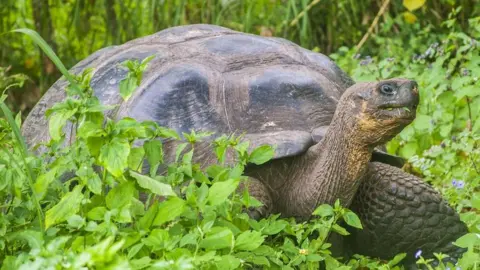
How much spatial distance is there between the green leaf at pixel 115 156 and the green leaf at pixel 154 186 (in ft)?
0.29

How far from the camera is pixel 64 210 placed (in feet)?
7.94

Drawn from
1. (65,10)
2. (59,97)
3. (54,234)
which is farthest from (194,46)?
(65,10)

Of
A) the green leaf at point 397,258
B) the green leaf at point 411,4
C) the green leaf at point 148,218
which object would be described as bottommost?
the green leaf at point 397,258

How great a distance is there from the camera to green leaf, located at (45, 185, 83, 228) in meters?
2.41

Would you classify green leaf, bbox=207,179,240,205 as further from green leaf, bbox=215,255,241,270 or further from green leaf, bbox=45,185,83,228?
green leaf, bbox=45,185,83,228

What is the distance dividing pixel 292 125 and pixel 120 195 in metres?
1.09

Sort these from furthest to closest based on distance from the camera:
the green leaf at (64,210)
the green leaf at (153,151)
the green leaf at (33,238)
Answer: the green leaf at (153,151) < the green leaf at (64,210) < the green leaf at (33,238)

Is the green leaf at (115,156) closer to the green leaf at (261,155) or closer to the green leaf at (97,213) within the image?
the green leaf at (97,213)

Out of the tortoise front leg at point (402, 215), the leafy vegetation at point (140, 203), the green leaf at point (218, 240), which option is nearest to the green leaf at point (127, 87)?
the leafy vegetation at point (140, 203)

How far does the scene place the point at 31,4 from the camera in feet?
23.0

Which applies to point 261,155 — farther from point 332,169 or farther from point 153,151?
point 332,169

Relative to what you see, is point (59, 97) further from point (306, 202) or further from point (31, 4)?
point (31, 4)

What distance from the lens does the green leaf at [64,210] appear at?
241 centimetres

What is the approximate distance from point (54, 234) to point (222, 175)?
1.75ft
